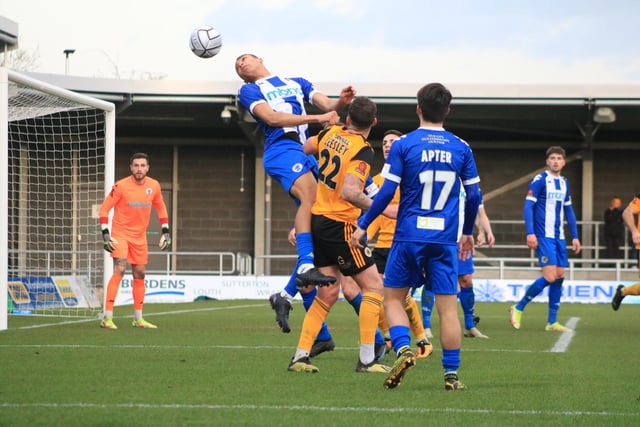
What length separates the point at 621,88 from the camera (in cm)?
2688

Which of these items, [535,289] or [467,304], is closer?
[467,304]

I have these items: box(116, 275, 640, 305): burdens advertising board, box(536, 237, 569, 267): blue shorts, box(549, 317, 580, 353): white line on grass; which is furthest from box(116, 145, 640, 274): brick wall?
box(536, 237, 569, 267): blue shorts

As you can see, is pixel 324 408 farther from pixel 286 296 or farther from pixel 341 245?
pixel 286 296

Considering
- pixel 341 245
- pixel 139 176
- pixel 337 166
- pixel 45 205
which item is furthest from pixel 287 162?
pixel 45 205

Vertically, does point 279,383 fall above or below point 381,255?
below

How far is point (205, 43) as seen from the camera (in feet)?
33.5

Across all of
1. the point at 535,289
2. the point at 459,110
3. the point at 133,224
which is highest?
the point at 459,110

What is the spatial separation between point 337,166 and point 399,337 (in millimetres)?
1483

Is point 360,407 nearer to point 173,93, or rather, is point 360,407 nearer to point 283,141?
point 283,141

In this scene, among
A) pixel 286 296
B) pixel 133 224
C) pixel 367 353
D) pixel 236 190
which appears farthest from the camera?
pixel 236 190

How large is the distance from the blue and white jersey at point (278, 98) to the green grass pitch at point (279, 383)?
6.03 feet

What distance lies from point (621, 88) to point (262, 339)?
18137mm

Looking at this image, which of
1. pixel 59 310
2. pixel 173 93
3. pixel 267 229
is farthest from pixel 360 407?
pixel 267 229

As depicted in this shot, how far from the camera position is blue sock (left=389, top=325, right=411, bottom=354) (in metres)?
6.73
